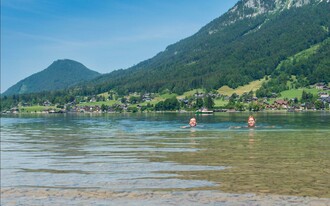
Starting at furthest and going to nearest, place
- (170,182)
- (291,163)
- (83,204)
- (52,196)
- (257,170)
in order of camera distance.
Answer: (291,163), (257,170), (170,182), (52,196), (83,204)

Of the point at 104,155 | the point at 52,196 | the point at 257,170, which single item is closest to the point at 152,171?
the point at 257,170

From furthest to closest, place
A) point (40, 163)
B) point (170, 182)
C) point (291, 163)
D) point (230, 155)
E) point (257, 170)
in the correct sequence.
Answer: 1. point (230, 155)
2. point (40, 163)
3. point (291, 163)
4. point (257, 170)
5. point (170, 182)

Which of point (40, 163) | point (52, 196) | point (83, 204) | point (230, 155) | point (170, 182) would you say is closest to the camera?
point (83, 204)

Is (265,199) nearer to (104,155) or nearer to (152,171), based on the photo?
(152,171)

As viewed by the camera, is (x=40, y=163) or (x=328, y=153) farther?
(x=328, y=153)

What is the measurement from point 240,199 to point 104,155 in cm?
2301

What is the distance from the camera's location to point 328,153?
1654 inches

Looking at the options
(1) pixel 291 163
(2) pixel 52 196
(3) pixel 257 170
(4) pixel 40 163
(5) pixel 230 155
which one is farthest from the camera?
(5) pixel 230 155

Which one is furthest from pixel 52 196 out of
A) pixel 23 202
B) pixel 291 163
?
pixel 291 163

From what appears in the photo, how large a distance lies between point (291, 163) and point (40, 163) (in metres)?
20.1

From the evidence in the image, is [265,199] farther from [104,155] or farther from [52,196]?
[104,155]

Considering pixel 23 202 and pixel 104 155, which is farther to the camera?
pixel 104 155

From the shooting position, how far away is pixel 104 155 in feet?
144

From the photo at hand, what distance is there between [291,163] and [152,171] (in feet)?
35.9
